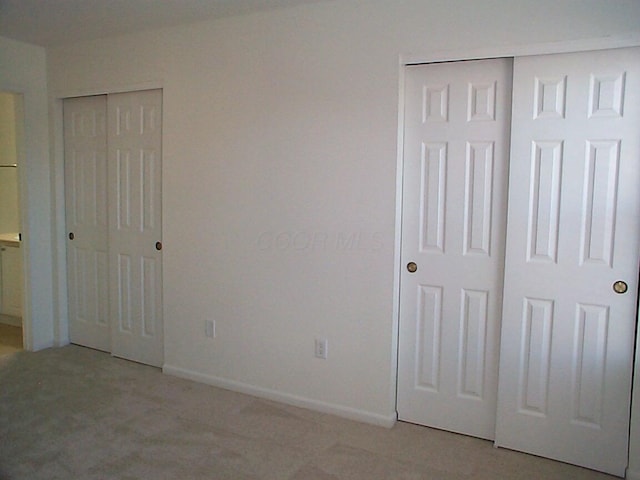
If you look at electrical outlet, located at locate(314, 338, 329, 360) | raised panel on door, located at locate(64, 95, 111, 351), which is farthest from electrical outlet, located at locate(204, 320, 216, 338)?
raised panel on door, located at locate(64, 95, 111, 351)

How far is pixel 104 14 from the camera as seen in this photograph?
11.0ft

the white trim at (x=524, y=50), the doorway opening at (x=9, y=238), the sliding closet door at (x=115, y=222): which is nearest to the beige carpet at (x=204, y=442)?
the sliding closet door at (x=115, y=222)

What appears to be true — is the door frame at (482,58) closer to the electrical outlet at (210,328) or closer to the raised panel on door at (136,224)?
the electrical outlet at (210,328)

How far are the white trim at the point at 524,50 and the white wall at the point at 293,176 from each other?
0.11 feet

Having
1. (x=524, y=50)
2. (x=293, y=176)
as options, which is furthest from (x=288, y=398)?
(x=524, y=50)

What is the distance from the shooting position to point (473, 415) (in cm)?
293

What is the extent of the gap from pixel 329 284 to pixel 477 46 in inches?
61.1

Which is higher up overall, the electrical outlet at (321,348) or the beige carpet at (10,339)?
the electrical outlet at (321,348)

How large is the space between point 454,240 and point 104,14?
262 cm

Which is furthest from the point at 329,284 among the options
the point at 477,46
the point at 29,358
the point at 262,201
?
the point at 29,358

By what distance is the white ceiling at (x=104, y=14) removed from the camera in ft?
10.3

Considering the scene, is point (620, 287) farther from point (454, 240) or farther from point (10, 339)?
point (10, 339)

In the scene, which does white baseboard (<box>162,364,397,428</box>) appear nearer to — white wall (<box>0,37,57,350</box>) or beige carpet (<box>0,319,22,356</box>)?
white wall (<box>0,37,57,350</box>)

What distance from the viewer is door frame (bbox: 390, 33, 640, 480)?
243cm
